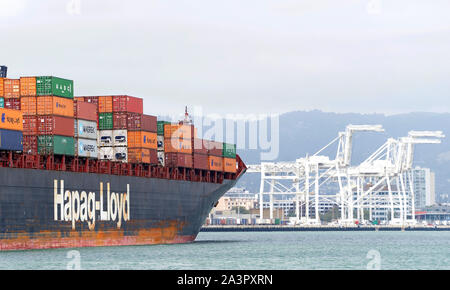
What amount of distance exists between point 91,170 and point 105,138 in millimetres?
5010

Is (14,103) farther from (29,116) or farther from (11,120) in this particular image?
(11,120)

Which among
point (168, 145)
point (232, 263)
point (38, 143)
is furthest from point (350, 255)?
point (38, 143)

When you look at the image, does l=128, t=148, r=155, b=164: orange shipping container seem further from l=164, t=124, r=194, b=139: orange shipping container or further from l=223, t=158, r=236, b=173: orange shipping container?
l=223, t=158, r=236, b=173: orange shipping container

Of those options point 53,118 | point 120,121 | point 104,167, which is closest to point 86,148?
point 104,167

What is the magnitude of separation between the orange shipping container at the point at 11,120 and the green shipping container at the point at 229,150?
105ft

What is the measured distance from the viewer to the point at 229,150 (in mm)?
88688

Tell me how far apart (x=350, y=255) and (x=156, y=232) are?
1779 centimetres

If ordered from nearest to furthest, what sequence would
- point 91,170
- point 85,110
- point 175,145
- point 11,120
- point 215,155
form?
point 11,120, point 85,110, point 91,170, point 175,145, point 215,155

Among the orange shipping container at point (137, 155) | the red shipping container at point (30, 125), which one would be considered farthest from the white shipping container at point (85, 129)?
the orange shipping container at point (137, 155)

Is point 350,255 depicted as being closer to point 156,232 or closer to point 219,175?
point 156,232

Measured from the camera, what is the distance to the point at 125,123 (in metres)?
71.8

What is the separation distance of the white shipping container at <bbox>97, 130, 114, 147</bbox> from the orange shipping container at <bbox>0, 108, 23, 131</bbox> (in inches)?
538
